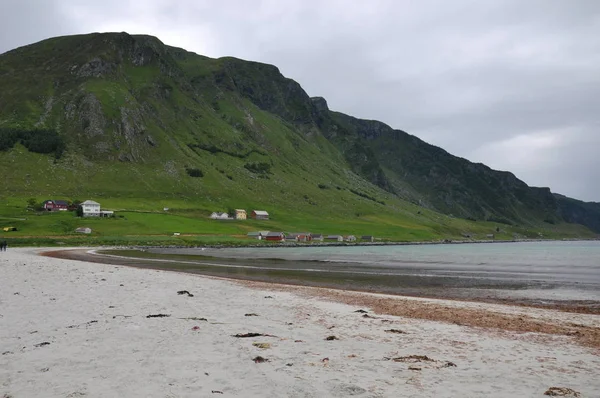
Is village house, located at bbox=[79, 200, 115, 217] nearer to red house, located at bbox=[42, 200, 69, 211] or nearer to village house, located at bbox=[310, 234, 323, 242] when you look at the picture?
red house, located at bbox=[42, 200, 69, 211]

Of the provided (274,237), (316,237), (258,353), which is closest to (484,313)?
(258,353)

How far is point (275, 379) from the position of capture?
1062 centimetres

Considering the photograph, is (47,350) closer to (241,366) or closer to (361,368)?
(241,366)

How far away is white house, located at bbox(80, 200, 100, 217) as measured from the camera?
156 metres

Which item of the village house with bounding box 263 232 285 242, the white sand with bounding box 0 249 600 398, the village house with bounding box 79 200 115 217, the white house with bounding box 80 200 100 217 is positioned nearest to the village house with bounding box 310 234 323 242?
the village house with bounding box 263 232 285 242

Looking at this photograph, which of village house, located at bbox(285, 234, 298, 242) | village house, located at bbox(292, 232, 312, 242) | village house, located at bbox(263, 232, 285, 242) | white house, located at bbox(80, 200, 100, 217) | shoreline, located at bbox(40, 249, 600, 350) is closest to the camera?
shoreline, located at bbox(40, 249, 600, 350)

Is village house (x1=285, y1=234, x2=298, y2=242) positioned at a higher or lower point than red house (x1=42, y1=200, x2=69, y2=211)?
lower

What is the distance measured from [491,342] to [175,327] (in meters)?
11.9

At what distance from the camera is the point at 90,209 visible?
158m

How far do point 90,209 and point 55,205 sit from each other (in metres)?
13.1

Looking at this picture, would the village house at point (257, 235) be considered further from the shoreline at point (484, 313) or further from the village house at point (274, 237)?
the shoreline at point (484, 313)

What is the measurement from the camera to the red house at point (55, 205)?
155 metres

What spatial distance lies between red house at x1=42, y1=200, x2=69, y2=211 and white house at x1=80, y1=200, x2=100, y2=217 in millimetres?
8541

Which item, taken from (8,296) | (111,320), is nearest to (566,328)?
(111,320)
